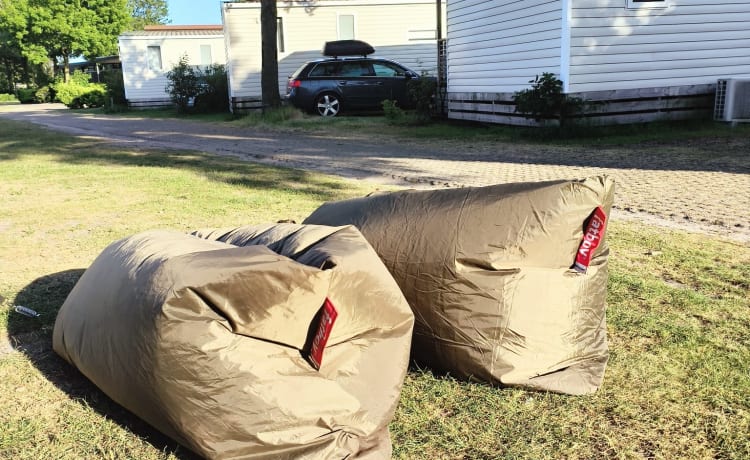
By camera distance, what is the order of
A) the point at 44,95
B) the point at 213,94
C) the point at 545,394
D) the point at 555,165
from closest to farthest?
the point at 545,394, the point at 555,165, the point at 213,94, the point at 44,95

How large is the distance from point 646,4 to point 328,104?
9371 millimetres

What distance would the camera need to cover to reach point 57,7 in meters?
51.6

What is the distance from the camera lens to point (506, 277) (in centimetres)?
279

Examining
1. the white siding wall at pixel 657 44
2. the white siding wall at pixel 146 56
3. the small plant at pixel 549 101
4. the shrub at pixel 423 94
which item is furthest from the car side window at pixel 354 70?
the white siding wall at pixel 146 56

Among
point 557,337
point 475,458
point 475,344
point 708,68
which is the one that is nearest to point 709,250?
point 557,337

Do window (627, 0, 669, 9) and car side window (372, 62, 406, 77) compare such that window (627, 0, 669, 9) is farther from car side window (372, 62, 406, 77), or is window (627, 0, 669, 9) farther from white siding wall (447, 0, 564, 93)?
car side window (372, 62, 406, 77)

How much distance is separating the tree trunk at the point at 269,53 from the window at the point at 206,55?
15079 millimetres

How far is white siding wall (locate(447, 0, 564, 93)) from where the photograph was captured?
41.5 feet

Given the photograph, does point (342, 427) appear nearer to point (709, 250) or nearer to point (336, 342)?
point (336, 342)

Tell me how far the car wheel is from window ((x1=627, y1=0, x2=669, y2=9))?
8.97 m

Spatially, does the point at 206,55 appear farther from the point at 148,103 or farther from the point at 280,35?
the point at 280,35

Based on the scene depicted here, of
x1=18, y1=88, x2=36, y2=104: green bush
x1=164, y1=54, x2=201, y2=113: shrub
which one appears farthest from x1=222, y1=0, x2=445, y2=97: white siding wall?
x1=18, y1=88, x2=36, y2=104: green bush

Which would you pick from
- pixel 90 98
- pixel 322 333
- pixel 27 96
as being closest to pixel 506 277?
pixel 322 333

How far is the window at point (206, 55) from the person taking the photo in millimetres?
32750
